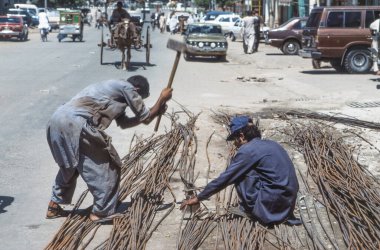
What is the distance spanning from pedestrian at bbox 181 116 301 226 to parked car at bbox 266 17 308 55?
2441 cm

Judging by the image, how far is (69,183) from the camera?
6.96 metres

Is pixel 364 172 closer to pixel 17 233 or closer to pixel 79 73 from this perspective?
pixel 17 233

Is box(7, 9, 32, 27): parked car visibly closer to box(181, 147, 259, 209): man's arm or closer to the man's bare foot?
the man's bare foot

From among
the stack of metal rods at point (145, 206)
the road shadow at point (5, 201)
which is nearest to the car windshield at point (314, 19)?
the stack of metal rods at point (145, 206)

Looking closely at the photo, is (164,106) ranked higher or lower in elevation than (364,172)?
higher

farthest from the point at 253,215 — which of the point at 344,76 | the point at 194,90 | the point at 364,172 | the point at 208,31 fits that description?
the point at 208,31

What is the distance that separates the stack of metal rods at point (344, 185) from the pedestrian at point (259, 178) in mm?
594

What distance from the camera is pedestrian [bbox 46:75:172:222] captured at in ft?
21.6

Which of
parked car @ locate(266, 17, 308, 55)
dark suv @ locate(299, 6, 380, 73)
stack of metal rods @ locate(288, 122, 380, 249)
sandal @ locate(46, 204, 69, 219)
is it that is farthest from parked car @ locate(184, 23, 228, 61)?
sandal @ locate(46, 204, 69, 219)

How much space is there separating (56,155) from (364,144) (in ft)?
18.0

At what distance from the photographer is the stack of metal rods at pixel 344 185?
6.34 meters

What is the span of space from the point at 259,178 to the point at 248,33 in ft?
86.3

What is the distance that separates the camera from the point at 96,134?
21.5ft

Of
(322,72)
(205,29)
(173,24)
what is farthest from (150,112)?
(173,24)
